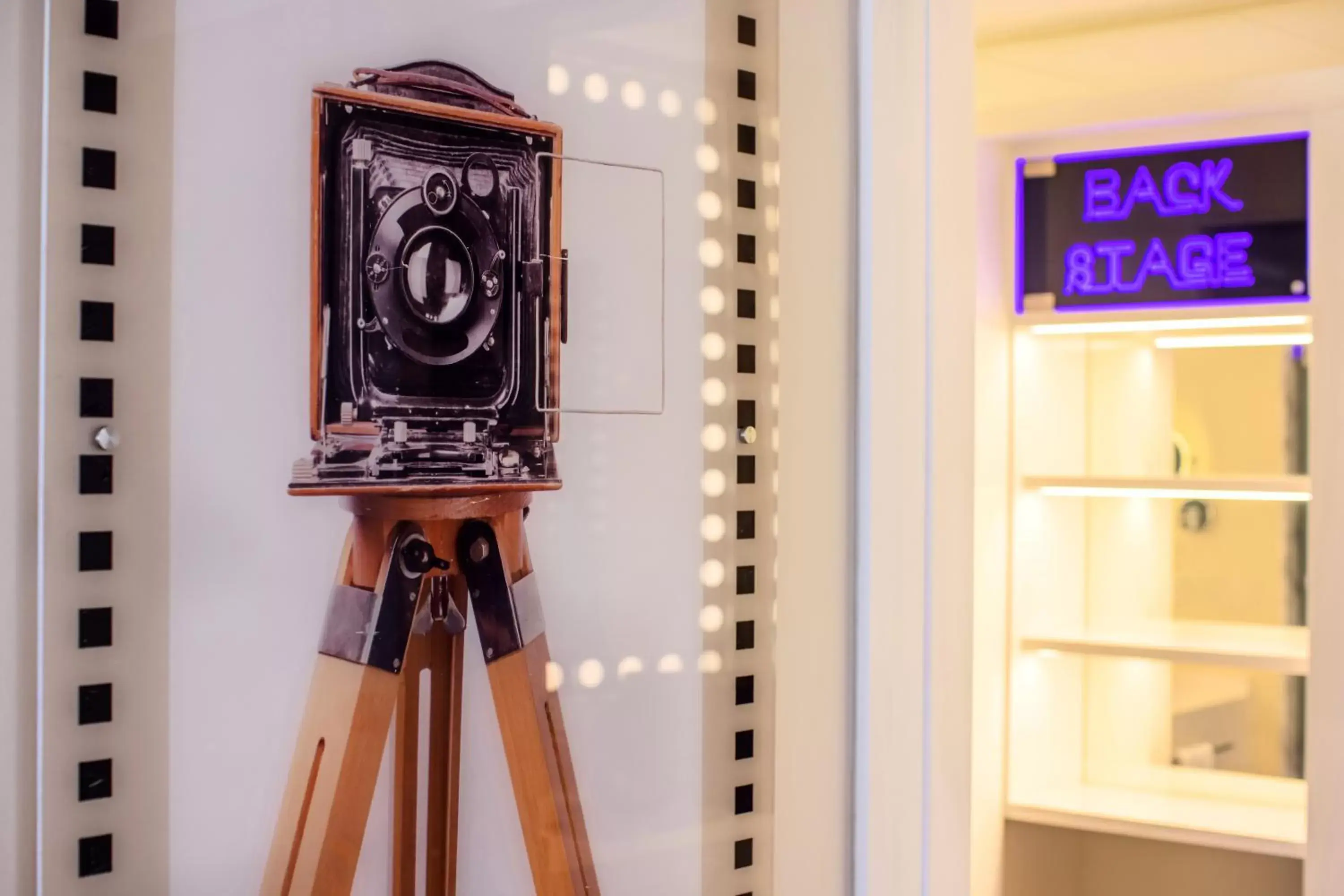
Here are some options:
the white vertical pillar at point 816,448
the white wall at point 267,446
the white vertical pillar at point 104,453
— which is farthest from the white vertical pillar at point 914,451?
the white vertical pillar at point 104,453

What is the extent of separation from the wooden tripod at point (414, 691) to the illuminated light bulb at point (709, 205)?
0.34 meters

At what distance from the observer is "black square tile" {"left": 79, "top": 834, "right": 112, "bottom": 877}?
72 cm

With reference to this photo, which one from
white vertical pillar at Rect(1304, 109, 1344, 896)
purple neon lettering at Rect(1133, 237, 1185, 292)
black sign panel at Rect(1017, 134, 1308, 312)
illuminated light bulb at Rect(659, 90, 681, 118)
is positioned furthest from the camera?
purple neon lettering at Rect(1133, 237, 1185, 292)

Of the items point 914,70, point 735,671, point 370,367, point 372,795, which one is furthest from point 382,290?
point 914,70

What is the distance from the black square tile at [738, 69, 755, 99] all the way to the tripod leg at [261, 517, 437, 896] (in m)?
0.56

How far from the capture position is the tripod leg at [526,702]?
879 mm

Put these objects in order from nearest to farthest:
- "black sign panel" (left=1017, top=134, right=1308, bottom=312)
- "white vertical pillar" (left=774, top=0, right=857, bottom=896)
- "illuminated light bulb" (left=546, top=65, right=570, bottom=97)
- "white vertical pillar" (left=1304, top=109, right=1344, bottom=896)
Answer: "illuminated light bulb" (left=546, top=65, right=570, bottom=97) → "white vertical pillar" (left=774, top=0, right=857, bottom=896) → "white vertical pillar" (left=1304, top=109, right=1344, bottom=896) → "black sign panel" (left=1017, top=134, right=1308, bottom=312)

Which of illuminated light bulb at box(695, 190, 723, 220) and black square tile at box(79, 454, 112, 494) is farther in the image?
illuminated light bulb at box(695, 190, 723, 220)

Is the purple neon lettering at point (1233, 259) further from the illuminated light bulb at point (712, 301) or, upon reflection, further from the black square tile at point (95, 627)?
the black square tile at point (95, 627)

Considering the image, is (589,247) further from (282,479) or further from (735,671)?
(735,671)

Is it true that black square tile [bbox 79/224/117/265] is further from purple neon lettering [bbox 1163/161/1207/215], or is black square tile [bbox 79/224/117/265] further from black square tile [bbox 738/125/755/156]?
purple neon lettering [bbox 1163/161/1207/215]

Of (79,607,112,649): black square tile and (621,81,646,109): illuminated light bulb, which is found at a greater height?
(621,81,646,109): illuminated light bulb

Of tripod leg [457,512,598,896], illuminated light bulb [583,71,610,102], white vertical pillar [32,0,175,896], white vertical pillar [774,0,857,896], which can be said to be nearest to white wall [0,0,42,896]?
white vertical pillar [32,0,175,896]

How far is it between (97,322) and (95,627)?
202 mm
